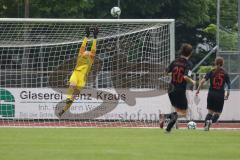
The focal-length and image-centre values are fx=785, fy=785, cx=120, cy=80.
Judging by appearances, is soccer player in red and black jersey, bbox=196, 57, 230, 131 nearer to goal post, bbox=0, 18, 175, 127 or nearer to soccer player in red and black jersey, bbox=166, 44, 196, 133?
soccer player in red and black jersey, bbox=166, 44, 196, 133

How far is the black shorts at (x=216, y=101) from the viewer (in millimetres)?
19984

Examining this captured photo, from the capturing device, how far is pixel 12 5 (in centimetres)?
4266

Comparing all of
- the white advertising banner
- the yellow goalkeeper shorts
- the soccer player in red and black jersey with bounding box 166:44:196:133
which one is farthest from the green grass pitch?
the white advertising banner

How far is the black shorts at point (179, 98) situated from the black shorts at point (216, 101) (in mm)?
2528

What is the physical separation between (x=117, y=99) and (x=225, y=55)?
267 inches

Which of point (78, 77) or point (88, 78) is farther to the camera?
point (88, 78)

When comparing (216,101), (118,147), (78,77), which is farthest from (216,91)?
(118,147)

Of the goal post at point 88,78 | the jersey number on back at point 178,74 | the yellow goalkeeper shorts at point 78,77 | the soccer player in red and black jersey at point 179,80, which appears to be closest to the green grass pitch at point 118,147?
the soccer player in red and black jersey at point 179,80

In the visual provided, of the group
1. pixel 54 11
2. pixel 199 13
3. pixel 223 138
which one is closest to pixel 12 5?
pixel 54 11

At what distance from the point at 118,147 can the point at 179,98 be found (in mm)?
5033

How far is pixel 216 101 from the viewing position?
20.0m

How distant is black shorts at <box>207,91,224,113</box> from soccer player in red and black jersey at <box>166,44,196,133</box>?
248 centimetres

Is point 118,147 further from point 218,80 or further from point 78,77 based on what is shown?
point 78,77

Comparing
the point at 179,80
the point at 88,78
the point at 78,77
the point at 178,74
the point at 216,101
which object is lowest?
the point at 216,101
